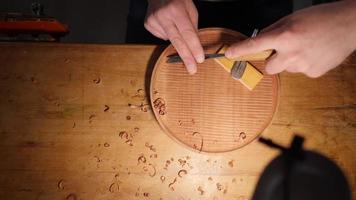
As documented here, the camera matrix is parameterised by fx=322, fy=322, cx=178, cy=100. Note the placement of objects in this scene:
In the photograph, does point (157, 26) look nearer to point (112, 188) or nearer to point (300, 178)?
point (112, 188)

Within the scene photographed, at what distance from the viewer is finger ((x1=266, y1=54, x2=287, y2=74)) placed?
0.80m

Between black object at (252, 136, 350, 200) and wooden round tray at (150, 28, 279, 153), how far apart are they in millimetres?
134

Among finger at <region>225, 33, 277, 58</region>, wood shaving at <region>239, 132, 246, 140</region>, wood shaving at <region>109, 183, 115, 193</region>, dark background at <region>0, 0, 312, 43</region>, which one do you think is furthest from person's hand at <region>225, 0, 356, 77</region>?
dark background at <region>0, 0, 312, 43</region>

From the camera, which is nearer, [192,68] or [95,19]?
[192,68]

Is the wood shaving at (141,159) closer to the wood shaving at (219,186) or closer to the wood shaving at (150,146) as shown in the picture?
the wood shaving at (150,146)

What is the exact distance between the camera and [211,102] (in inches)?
36.8

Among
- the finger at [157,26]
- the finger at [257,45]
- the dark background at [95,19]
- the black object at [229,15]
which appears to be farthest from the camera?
the dark background at [95,19]

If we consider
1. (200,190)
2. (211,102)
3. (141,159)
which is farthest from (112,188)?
(211,102)

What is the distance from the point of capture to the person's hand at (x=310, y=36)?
2.43 feet

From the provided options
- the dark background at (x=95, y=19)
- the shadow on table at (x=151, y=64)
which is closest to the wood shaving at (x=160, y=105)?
the shadow on table at (x=151, y=64)

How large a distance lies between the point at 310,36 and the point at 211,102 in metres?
0.32

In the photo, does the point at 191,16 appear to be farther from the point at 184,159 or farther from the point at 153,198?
the point at 153,198

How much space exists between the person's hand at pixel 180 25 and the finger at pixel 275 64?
0.57 feet

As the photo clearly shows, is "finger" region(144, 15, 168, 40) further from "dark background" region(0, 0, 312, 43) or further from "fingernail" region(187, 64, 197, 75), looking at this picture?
"dark background" region(0, 0, 312, 43)
